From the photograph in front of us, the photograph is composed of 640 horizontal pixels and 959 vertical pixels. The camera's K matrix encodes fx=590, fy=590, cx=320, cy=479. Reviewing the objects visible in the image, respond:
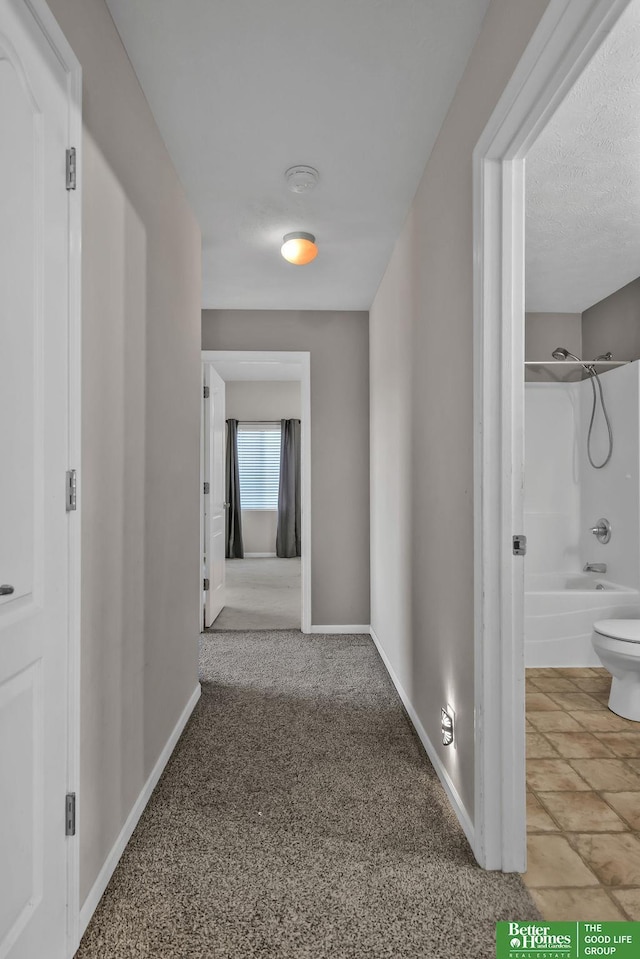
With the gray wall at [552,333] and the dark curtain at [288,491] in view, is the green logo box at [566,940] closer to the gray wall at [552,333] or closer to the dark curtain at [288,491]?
the gray wall at [552,333]

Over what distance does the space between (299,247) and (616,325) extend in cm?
228

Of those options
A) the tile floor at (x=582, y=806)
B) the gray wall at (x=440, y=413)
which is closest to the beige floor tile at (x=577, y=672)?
the tile floor at (x=582, y=806)

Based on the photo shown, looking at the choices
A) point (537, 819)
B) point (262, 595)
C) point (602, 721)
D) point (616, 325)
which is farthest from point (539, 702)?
point (262, 595)

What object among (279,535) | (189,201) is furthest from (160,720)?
(279,535)

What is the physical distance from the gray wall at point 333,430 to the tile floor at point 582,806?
1.69 metres

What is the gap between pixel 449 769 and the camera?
6.98 ft

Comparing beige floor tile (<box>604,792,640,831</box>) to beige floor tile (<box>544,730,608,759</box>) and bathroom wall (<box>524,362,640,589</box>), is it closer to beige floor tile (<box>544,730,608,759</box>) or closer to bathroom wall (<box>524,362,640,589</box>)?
beige floor tile (<box>544,730,608,759</box>)

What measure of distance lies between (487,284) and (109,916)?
199 cm

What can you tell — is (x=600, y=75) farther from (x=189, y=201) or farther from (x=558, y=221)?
(x=189, y=201)

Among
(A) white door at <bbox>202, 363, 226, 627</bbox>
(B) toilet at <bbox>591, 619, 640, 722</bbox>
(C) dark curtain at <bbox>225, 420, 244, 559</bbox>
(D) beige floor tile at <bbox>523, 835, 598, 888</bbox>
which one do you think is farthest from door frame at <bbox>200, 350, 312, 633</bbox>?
(C) dark curtain at <bbox>225, 420, 244, 559</bbox>

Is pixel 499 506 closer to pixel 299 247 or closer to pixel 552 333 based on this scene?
pixel 299 247

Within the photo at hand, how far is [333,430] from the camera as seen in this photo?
459 centimetres

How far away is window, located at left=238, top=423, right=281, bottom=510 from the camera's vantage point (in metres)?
8.93

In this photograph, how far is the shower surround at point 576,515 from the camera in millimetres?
3654
